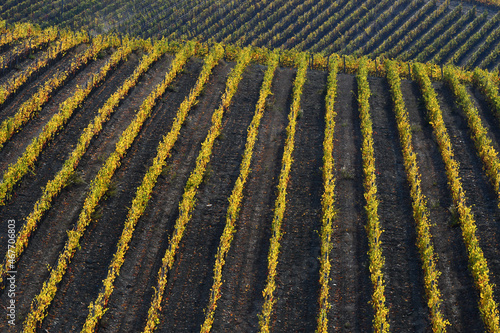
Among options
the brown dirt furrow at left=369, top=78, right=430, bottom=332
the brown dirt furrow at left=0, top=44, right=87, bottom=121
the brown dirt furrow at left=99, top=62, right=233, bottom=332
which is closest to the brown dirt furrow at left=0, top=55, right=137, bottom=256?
the brown dirt furrow at left=0, top=44, right=87, bottom=121

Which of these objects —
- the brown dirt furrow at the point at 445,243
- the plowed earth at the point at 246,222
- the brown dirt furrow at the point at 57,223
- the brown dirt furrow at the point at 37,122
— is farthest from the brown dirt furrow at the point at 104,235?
the brown dirt furrow at the point at 445,243

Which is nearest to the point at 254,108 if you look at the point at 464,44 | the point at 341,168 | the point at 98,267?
the point at 341,168

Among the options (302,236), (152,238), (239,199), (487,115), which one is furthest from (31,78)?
(487,115)

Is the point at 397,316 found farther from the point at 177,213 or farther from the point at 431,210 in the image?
the point at 177,213

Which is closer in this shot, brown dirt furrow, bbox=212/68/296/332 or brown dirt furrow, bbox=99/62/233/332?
brown dirt furrow, bbox=99/62/233/332

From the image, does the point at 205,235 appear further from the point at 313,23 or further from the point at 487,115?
the point at 313,23

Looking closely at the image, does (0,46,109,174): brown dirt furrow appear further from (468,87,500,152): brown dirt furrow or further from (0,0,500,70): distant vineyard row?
(468,87,500,152): brown dirt furrow
